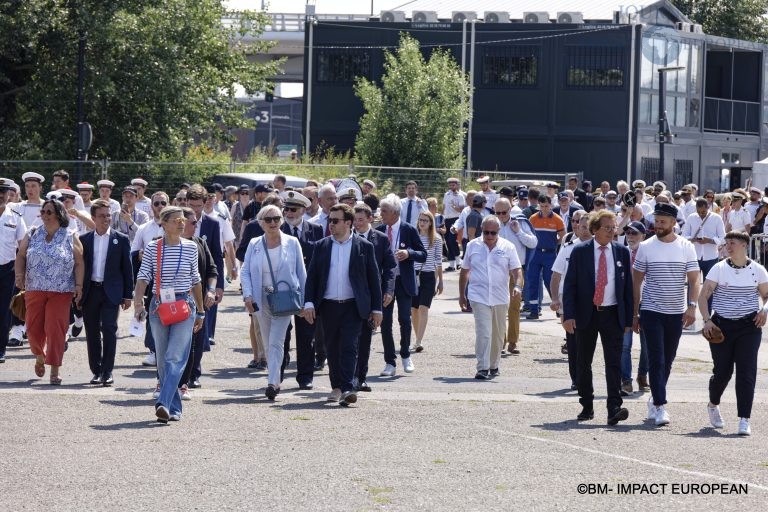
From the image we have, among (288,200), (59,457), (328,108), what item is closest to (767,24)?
(328,108)

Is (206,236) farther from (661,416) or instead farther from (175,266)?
(661,416)

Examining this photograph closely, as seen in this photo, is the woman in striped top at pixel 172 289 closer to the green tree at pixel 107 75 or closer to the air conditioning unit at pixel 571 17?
the green tree at pixel 107 75

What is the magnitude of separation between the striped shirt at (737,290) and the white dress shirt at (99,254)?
19.3ft

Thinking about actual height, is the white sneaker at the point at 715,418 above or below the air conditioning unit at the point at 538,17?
below

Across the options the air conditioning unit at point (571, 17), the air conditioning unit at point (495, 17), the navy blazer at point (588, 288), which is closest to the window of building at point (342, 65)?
the air conditioning unit at point (495, 17)

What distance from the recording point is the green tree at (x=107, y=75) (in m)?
34.9

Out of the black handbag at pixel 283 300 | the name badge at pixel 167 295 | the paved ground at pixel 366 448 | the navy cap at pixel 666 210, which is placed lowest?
the paved ground at pixel 366 448

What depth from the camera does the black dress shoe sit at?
1176 cm

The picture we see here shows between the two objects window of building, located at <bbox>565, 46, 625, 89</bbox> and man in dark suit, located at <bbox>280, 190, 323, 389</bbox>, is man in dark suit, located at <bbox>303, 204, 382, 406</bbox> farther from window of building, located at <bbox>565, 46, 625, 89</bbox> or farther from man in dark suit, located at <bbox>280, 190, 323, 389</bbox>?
window of building, located at <bbox>565, 46, 625, 89</bbox>

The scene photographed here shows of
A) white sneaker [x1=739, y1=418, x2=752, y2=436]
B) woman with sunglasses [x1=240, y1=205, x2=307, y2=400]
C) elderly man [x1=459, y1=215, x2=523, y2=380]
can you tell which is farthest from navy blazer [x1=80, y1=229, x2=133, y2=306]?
white sneaker [x1=739, y1=418, x2=752, y2=436]

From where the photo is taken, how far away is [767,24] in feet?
240

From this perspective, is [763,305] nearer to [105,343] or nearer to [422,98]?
[105,343]

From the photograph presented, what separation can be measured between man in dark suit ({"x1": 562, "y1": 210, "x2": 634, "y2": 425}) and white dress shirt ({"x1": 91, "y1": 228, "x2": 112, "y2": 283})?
467 cm

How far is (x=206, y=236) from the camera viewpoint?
15.2m
